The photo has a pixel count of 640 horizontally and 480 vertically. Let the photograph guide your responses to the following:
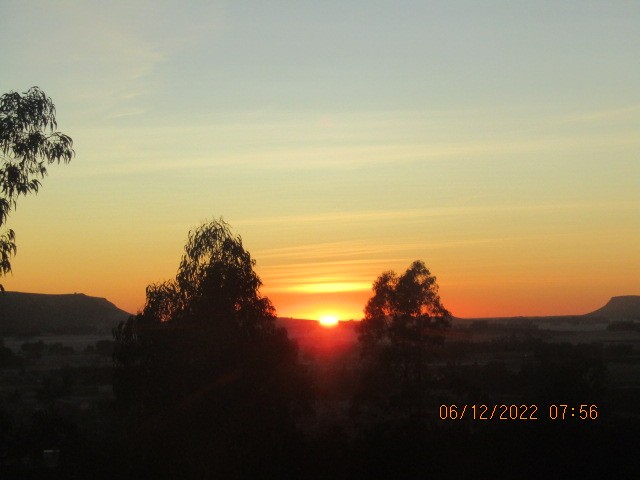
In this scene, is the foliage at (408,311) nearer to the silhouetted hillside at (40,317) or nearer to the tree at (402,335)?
the tree at (402,335)

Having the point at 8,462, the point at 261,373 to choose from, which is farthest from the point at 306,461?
the point at 8,462

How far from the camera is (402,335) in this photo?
56812 mm

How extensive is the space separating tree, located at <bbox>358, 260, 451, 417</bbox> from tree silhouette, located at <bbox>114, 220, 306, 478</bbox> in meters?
22.4

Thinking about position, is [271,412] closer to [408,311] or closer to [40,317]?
[408,311]

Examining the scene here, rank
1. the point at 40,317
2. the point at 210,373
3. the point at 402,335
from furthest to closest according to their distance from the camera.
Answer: the point at 40,317
the point at 402,335
the point at 210,373

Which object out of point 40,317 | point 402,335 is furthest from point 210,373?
point 40,317

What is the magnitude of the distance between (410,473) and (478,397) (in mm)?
23811

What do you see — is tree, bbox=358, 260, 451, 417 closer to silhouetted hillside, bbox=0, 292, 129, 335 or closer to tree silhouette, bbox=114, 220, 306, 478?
tree silhouette, bbox=114, 220, 306, 478

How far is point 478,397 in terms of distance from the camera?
5875 centimetres

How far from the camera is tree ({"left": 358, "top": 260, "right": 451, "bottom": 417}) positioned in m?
56.7

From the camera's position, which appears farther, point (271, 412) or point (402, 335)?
point (402, 335)

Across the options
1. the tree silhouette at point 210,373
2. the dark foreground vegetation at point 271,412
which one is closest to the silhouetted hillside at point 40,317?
the dark foreground vegetation at point 271,412

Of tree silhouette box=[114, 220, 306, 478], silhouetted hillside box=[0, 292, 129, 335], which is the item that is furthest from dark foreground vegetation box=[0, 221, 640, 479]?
silhouetted hillside box=[0, 292, 129, 335]

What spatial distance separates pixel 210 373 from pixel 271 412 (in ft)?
10.1
